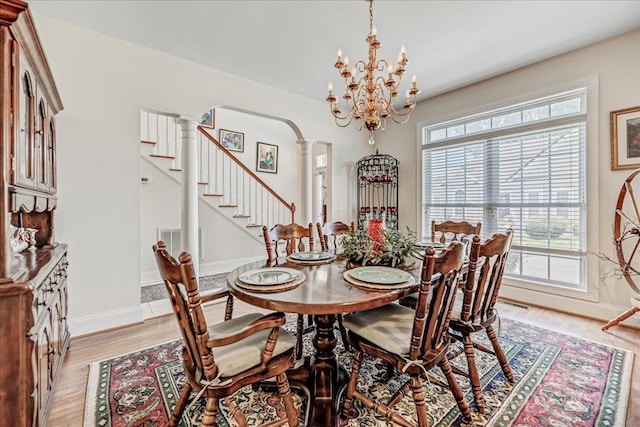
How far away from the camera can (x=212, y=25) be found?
2.60 metres

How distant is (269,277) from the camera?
163cm

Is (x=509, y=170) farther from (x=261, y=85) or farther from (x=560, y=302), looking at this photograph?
(x=261, y=85)

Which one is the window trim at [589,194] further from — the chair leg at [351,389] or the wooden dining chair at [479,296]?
the chair leg at [351,389]

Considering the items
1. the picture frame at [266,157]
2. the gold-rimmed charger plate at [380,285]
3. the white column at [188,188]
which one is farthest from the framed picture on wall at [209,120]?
the gold-rimmed charger plate at [380,285]

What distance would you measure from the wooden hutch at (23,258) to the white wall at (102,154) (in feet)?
2.64

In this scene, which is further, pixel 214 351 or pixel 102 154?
pixel 102 154

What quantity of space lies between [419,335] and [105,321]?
2.87 m

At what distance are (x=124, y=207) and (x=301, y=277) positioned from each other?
2203mm

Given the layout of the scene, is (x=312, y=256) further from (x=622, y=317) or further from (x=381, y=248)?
(x=622, y=317)

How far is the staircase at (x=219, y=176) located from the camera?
4.65 m

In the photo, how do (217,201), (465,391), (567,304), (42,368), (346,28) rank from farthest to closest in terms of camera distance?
(217,201)
(567,304)
(346,28)
(465,391)
(42,368)

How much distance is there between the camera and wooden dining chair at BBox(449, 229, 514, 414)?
1.58 meters

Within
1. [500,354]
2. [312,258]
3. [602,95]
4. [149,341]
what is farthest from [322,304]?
[602,95]

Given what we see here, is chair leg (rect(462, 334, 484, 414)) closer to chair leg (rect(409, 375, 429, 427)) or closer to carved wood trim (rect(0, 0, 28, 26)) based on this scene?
chair leg (rect(409, 375, 429, 427))
